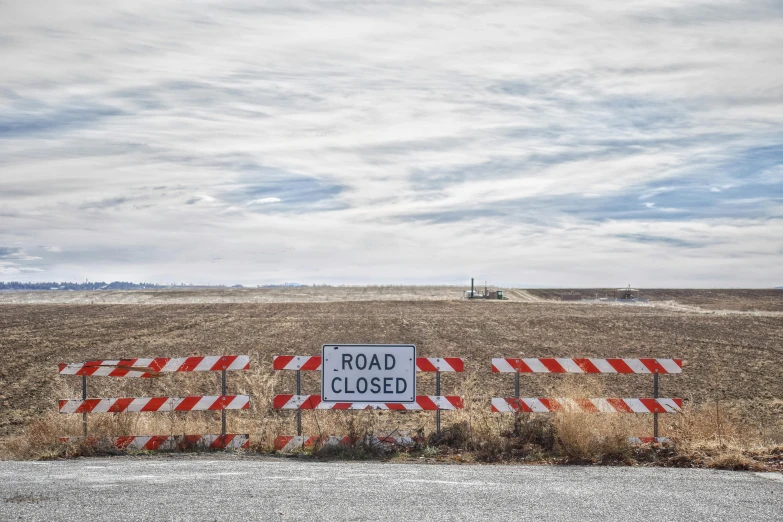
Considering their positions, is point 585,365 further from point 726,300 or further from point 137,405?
point 726,300

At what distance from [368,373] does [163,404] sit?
115 inches

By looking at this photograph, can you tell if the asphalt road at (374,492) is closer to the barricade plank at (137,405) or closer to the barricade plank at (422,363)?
the barricade plank at (137,405)

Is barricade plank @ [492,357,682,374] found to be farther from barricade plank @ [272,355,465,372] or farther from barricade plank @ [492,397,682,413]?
barricade plank @ [272,355,465,372]

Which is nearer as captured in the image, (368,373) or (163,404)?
(163,404)

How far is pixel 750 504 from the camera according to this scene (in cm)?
679

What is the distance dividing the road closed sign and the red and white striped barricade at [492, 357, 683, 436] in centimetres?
130

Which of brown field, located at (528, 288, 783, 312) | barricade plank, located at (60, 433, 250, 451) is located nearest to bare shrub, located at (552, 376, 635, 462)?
barricade plank, located at (60, 433, 250, 451)

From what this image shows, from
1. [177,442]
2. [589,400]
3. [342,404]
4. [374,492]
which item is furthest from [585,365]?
[177,442]

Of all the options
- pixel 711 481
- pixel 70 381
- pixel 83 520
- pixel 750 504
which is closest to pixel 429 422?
pixel 711 481

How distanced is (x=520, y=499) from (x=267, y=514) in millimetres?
2412

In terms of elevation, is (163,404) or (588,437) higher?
(163,404)

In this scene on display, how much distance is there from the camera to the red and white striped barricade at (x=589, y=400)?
9859 mm

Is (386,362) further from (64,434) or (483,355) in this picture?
(483,355)

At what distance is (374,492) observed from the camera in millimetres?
7117
